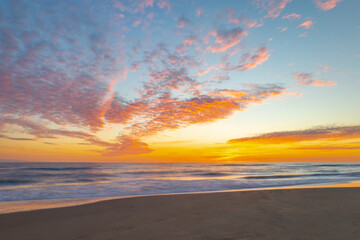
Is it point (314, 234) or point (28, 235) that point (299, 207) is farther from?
point (28, 235)

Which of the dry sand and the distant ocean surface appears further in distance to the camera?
the distant ocean surface

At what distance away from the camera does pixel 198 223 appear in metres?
6.04

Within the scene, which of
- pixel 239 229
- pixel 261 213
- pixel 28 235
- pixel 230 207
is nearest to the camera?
pixel 239 229

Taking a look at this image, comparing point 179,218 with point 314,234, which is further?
point 179,218

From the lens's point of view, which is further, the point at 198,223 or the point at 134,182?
the point at 134,182

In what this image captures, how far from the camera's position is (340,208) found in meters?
7.62

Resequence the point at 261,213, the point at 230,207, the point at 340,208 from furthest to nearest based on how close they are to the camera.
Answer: the point at 230,207 < the point at 340,208 < the point at 261,213

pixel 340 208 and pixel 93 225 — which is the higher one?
pixel 93 225

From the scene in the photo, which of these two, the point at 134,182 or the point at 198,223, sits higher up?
the point at 198,223

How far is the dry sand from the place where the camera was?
5125mm

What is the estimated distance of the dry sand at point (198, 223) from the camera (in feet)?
16.8

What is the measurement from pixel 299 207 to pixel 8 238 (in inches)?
392

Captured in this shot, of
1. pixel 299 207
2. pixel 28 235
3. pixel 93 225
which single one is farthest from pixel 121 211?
pixel 299 207

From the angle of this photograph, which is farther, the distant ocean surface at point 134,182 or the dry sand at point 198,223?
the distant ocean surface at point 134,182
